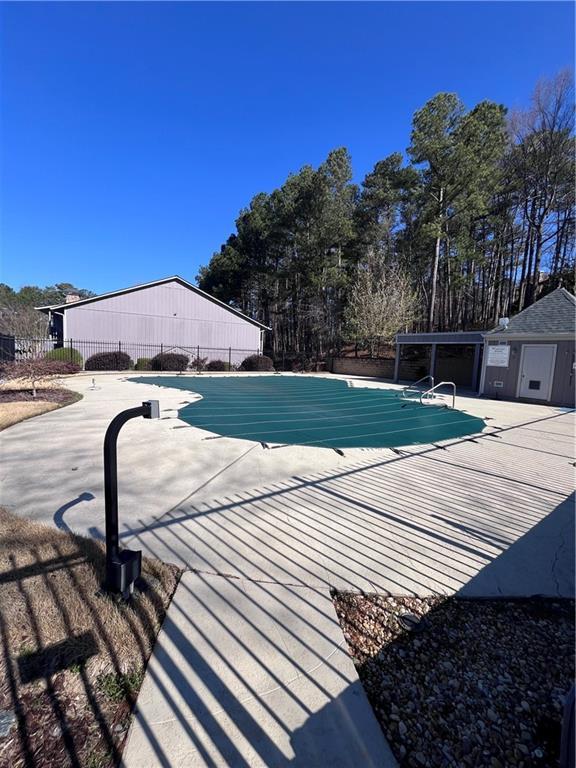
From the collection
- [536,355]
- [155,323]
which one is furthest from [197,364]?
[536,355]

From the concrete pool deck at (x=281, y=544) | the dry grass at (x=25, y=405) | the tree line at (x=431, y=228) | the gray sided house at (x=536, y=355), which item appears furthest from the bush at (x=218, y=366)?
the concrete pool deck at (x=281, y=544)

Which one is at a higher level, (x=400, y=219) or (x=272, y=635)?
(x=400, y=219)

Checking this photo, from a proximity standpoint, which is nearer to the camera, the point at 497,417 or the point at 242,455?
the point at 242,455

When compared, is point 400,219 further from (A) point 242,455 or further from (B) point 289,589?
Answer: (B) point 289,589

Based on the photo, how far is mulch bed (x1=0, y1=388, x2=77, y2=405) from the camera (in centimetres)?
923

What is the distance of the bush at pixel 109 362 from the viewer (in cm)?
2094

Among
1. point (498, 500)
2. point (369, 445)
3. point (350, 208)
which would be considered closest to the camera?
point (498, 500)

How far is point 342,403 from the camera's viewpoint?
11.8 m

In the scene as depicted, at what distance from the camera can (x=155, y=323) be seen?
24094mm

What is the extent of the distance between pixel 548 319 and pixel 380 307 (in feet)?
39.8

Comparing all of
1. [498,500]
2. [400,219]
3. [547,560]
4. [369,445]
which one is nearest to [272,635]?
[547,560]

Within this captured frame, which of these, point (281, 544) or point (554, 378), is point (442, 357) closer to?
point (554, 378)

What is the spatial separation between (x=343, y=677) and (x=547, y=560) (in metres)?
2.13

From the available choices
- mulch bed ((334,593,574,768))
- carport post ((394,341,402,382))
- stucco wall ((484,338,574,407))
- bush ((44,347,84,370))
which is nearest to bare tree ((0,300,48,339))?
bush ((44,347,84,370))
